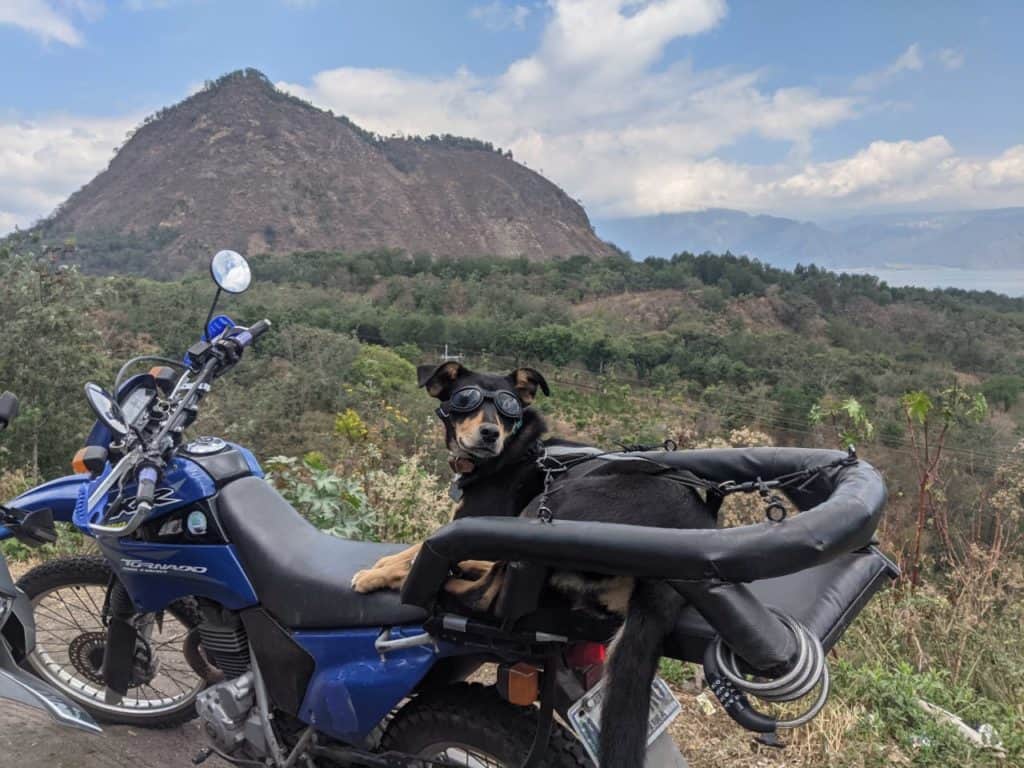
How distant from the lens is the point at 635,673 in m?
1.50

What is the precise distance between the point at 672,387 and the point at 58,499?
42.5m

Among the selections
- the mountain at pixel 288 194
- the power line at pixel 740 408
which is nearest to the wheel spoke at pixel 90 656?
the power line at pixel 740 408

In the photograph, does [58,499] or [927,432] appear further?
[927,432]

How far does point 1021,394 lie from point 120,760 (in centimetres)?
3542

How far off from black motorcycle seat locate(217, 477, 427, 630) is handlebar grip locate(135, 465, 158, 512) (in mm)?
217

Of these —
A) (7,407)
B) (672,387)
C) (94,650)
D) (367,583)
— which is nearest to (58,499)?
(7,407)

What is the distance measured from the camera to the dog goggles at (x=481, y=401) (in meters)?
2.62

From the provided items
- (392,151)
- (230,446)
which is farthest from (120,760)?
(392,151)

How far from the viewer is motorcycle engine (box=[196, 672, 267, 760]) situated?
2244mm

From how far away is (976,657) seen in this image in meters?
3.67

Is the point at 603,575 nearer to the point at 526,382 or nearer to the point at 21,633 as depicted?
the point at 526,382

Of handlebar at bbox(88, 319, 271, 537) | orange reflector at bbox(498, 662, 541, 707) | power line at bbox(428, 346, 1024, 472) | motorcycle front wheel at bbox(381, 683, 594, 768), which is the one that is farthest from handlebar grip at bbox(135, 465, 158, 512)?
power line at bbox(428, 346, 1024, 472)

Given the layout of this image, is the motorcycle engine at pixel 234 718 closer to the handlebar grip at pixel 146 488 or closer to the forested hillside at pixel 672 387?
the handlebar grip at pixel 146 488

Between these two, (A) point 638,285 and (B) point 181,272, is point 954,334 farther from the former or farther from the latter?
(B) point 181,272
